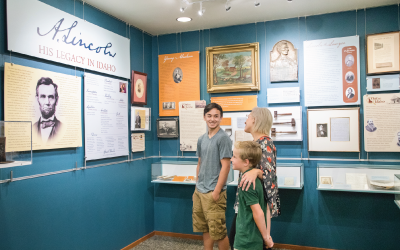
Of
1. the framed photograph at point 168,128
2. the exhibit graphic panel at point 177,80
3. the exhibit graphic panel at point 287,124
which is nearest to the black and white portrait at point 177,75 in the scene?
the exhibit graphic panel at point 177,80

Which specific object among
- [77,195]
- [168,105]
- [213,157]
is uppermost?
[168,105]

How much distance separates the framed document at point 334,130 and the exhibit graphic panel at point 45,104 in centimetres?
266

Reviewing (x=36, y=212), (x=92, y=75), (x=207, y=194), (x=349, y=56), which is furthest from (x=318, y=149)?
(x=36, y=212)

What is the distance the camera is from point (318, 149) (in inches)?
148

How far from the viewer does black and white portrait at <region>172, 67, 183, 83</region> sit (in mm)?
4426

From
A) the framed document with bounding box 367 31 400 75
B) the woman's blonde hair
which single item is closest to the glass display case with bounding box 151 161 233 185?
the woman's blonde hair

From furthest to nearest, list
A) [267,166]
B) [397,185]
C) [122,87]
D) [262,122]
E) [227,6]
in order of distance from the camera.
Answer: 1. [122,87]
2. [227,6]
3. [397,185]
4. [262,122]
5. [267,166]

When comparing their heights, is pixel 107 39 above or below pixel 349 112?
above

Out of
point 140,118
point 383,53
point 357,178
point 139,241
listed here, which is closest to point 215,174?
point 140,118

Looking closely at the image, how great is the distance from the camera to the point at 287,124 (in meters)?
3.89

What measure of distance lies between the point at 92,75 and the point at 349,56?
2.95 meters

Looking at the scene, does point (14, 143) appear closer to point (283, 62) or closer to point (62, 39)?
point (62, 39)

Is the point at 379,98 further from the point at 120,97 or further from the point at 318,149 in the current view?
the point at 120,97

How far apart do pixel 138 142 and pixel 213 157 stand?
1471 mm
